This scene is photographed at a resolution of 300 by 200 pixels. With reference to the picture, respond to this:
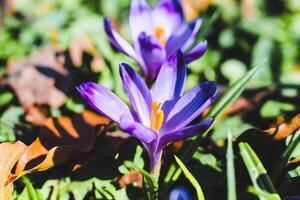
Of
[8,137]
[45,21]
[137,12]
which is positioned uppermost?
[45,21]

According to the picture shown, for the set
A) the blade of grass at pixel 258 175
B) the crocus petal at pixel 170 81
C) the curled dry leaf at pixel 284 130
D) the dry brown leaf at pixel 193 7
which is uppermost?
the dry brown leaf at pixel 193 7

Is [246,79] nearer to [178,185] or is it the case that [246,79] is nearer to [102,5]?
[178,185]

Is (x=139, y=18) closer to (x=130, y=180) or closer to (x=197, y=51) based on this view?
(x=197, y=51)

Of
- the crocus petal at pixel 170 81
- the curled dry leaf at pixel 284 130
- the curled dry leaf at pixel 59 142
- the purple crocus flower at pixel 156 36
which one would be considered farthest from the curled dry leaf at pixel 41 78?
the curled dry leaf at pixel 284 130

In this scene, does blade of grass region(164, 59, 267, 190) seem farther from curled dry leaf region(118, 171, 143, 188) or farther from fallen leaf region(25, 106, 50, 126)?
fallen leaf region(25, 106, 50, 126)

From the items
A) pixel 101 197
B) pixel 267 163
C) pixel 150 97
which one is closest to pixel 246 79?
pixel 267 163

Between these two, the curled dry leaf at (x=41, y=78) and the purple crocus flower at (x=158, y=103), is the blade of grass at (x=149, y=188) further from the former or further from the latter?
the curled dry leaf at (x=41, y=78)
